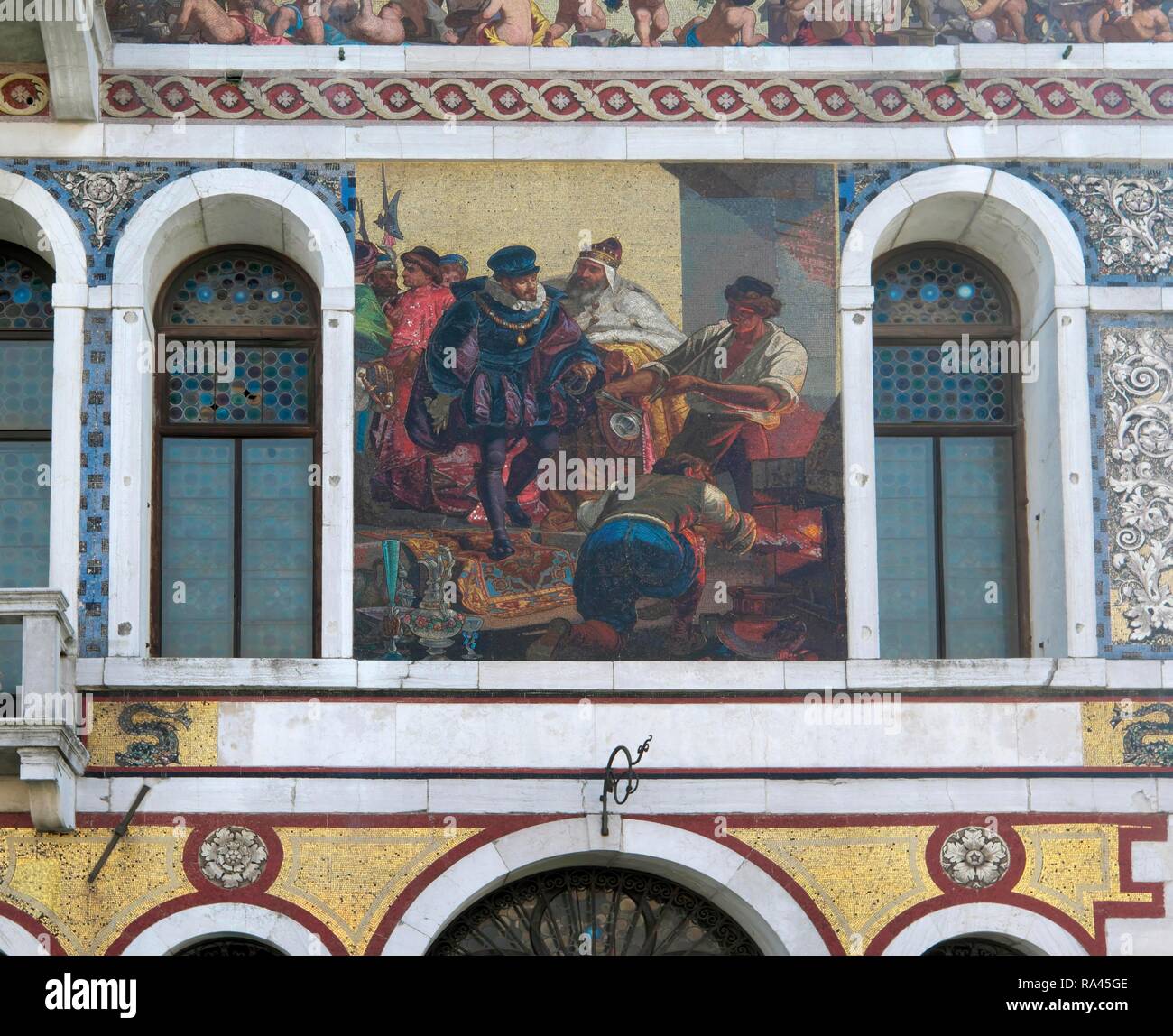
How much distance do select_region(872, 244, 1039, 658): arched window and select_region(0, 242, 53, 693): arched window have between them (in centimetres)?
585

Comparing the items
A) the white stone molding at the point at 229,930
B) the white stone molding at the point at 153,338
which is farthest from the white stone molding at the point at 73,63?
the white stone molding at the point at 229,930

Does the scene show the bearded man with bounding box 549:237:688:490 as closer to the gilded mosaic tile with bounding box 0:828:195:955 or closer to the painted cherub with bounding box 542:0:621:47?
the painted cherub with bounding box 542:0:621:47

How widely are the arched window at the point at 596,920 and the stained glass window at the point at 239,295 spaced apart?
14.3 feet

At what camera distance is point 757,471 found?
856 inches

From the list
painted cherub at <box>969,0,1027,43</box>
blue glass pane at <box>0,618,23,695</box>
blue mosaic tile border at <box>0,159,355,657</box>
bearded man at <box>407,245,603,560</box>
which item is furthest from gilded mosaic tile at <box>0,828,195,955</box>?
painted cherub at <box>969,0,1027,43</box>

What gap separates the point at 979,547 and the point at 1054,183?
2.63 m

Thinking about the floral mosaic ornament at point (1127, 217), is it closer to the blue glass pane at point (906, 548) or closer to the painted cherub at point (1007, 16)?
the painted cherub at point (1007, 16)

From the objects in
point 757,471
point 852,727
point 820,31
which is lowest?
point 852,727

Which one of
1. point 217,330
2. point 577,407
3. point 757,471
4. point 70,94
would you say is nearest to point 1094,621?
point 757,471

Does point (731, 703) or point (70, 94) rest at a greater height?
point (70, 94)

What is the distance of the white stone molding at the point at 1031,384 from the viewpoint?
2152 centimetres
